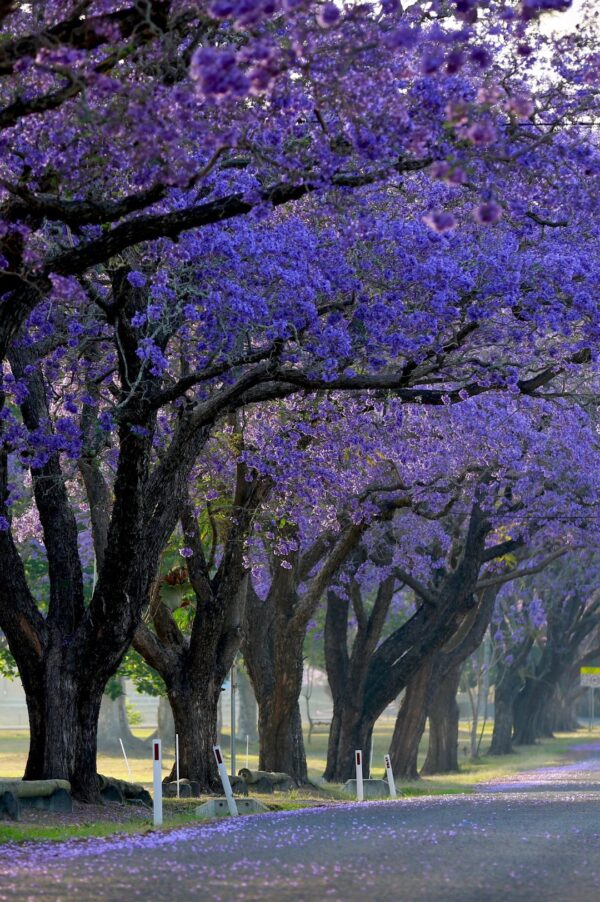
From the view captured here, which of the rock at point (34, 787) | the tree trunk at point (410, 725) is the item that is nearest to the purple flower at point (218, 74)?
the rock at point (34, 787)

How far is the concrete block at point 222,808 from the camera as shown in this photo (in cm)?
1836

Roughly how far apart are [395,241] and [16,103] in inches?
266

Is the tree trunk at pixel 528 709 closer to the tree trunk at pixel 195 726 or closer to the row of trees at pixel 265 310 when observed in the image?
the row of trees at pixel 265 310

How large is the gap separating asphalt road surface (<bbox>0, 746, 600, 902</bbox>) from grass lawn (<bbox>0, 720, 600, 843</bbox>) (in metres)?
1.27

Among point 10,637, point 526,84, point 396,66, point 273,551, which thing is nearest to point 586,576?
point 273,551

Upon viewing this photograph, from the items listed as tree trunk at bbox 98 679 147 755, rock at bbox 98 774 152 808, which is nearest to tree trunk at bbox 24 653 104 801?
rock at bbox 98 774 152 808

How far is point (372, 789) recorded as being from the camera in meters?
26.3

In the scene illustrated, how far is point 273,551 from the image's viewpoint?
27.2 metres

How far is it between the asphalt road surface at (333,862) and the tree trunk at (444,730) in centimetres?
2709

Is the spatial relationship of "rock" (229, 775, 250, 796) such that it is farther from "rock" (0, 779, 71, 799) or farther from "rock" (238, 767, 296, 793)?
"rock" (0, 779, 71, 799)

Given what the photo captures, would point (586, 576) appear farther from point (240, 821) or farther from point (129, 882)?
point (129, 882)

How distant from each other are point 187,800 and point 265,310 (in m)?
7.94

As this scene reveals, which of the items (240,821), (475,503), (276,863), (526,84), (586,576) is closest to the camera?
(276,863)

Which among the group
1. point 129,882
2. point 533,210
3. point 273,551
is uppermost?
point 533,210
